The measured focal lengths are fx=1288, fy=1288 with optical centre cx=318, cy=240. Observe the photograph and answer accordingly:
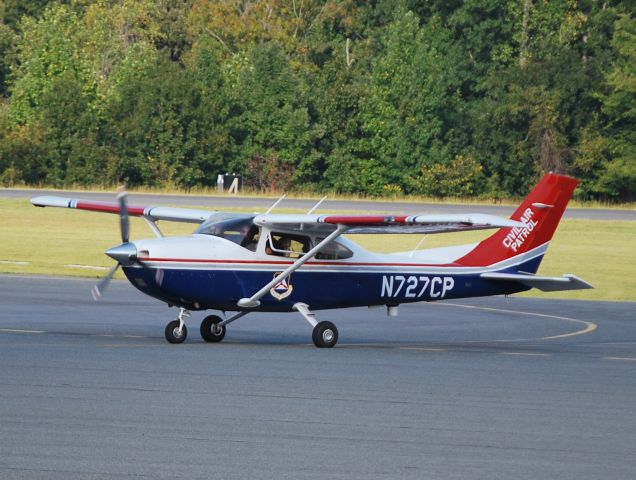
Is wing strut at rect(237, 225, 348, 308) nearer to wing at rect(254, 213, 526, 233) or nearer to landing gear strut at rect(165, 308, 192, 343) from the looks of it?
wing at rect(254, 213, 526, 233)

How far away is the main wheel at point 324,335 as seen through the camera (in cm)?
1730

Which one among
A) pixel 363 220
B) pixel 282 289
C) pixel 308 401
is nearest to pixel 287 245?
pixel 282 289

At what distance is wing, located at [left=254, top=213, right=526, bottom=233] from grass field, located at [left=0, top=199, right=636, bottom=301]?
1284cm

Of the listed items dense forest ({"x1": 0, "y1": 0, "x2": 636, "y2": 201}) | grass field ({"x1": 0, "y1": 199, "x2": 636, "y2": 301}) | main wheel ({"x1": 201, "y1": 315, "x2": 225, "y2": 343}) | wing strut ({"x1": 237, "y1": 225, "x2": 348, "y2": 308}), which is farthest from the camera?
dense forest ({"x1": 0, "y1": 0, "x2": 636, "y2": 201})

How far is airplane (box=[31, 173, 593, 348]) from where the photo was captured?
16.4 m

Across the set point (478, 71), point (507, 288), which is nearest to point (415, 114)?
point (478, 71)

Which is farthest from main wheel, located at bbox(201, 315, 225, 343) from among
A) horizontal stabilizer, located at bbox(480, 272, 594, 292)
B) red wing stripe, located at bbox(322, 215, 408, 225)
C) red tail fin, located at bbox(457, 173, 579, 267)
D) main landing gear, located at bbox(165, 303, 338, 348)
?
horizontal stabilizer, located at bbox(480, 272, 594, 292)

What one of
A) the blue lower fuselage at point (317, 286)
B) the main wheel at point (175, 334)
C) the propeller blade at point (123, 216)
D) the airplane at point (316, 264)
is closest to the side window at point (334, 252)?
the airplane at point (316, 264)

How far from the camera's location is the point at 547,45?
6794 centimetres

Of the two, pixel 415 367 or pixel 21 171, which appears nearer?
pixel 415 367

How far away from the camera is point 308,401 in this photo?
12.2m

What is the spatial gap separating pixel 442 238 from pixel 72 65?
3266cm

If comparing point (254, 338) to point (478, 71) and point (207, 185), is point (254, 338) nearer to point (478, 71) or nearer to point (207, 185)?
point (207, 185)

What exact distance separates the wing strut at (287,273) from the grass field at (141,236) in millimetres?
13326
